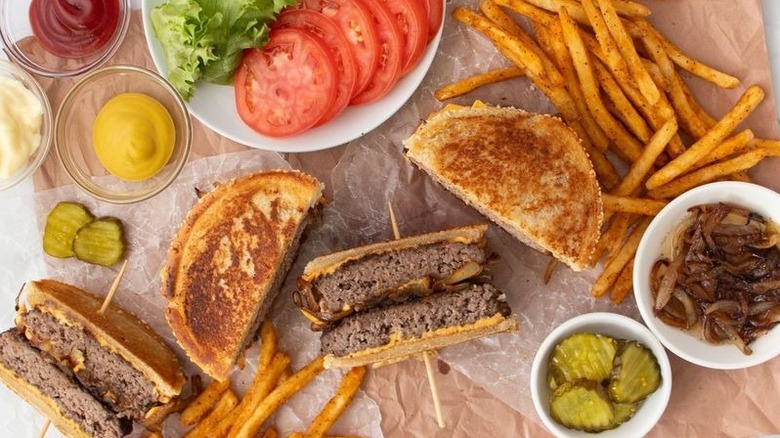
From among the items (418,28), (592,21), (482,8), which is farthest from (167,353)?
(592,21)

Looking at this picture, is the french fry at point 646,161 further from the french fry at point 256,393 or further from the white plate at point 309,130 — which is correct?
the french fry at point 256,393

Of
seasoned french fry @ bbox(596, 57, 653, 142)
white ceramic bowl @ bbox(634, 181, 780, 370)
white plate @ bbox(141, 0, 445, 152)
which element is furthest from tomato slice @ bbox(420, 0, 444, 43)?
white ceramic bowl @ bbox(634, 181, 780, 370)

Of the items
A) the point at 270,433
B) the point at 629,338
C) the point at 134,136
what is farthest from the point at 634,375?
the point at 134,136

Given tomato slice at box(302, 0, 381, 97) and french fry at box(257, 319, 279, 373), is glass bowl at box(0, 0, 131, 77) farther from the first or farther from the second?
french fry at box(257, 319, 279, 373)

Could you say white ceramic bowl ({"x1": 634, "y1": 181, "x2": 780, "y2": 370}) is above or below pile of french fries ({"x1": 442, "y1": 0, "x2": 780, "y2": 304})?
below

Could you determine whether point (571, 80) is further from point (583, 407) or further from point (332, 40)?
point (583, 407)

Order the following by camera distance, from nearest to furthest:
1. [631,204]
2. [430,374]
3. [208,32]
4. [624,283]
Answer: [208,32] → [631,204] → [430,374] → [624,283]
